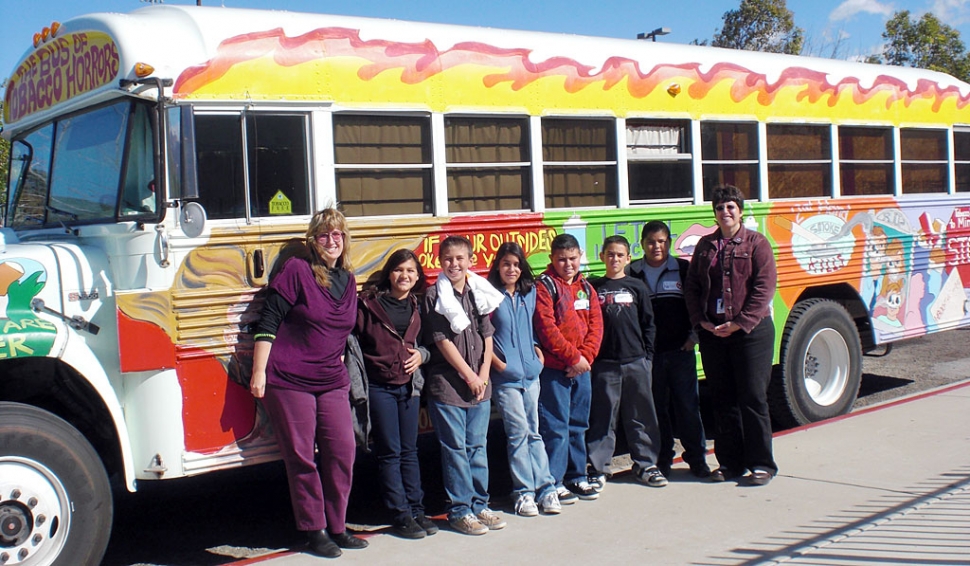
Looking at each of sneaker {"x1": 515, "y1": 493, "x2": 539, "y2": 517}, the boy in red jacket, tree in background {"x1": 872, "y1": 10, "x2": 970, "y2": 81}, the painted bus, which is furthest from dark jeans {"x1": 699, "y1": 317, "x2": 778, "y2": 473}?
tree in background {"x1": 872, "y1": 10, "x2": 970, "y2": 81}

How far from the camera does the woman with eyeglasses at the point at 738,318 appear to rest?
19.7ft

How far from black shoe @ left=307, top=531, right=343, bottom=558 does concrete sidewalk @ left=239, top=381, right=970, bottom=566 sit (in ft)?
0.16

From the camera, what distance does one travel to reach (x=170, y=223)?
4.78 meters

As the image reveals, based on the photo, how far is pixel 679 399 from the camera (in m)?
6.26

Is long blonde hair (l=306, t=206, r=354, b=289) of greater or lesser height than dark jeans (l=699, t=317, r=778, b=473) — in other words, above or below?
above

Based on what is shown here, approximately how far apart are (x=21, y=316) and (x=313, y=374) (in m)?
1.36

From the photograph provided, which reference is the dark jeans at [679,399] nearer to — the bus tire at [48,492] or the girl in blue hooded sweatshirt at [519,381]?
the girl in blue hooded sweatshirt at [519,381]

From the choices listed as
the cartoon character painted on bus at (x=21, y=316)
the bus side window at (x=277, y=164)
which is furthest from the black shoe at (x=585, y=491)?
the cartoon character painted on bus at (x=21, y=316)

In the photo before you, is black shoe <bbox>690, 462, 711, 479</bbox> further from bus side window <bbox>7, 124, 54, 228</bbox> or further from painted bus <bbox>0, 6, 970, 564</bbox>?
bus side window <bbox>7, 124, 54, 228</bbox>

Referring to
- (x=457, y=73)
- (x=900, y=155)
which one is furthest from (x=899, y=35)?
(x=457, y=73)

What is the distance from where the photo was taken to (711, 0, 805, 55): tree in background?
89.4 feet

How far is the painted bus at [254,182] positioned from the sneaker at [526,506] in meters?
1.39

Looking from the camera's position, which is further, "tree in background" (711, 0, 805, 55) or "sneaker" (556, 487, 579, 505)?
"tree in background" (711, 0, 805, 55)

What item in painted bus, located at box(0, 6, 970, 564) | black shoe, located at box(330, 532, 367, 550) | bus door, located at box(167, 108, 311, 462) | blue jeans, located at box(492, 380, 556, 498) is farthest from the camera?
blue jeans, located at box(492, 380, 556, 498)
